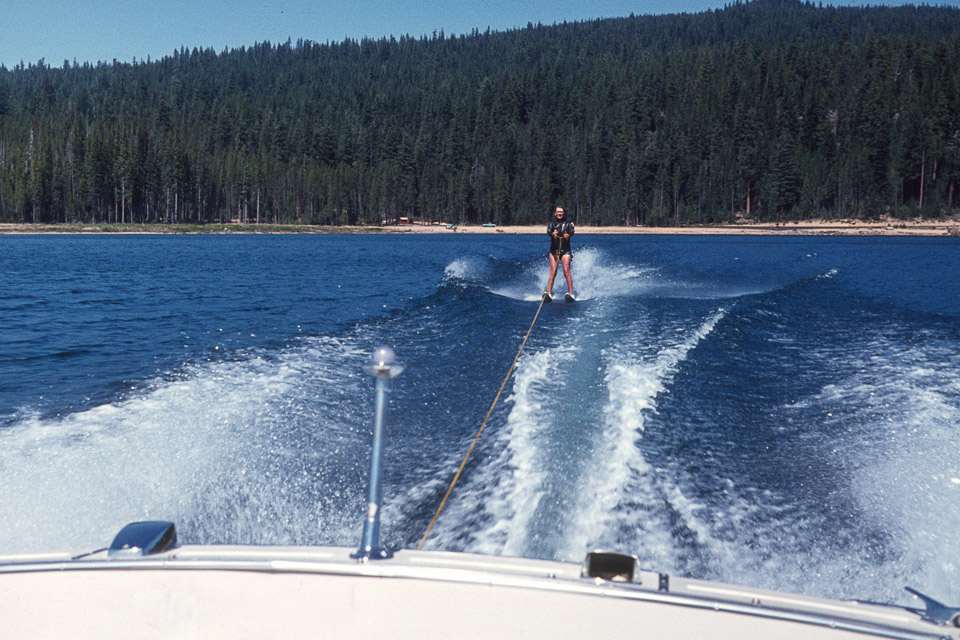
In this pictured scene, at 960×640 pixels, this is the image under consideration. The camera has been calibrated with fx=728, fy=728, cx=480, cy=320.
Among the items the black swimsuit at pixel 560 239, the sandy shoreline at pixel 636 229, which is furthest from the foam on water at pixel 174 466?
the sandy shoreline at pixel 636 229

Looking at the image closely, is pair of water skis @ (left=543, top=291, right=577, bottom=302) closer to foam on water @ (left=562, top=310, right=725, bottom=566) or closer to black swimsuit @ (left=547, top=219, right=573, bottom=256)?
black swimsuit @ (left=547, top=219, right=573, bottom=256)

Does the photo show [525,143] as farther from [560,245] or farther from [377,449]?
[377,449]

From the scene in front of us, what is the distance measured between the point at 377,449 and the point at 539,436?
11.0ft

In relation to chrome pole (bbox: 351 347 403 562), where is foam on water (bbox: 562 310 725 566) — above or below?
below

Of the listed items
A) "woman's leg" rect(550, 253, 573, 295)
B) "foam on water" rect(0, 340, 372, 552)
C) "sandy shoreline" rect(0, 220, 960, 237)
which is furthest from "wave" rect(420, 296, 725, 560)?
"sandy shoreline" rect(0, 220, 960, 237)

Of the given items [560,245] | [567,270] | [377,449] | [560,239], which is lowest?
[377,449]

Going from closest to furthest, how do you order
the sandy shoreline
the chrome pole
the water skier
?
1. the chrome pole
2. the water skier
3. the sandy shoreline

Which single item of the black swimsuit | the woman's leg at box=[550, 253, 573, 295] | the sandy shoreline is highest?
the sandy shoreline

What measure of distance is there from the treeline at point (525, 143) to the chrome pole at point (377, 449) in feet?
257

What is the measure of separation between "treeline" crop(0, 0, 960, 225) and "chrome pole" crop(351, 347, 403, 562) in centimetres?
7840

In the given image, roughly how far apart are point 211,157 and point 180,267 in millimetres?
68640

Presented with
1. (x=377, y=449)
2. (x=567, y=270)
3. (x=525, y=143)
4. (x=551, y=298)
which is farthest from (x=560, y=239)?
(x=525, y=143)

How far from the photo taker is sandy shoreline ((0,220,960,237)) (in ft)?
209

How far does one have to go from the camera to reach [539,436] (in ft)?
18.1
